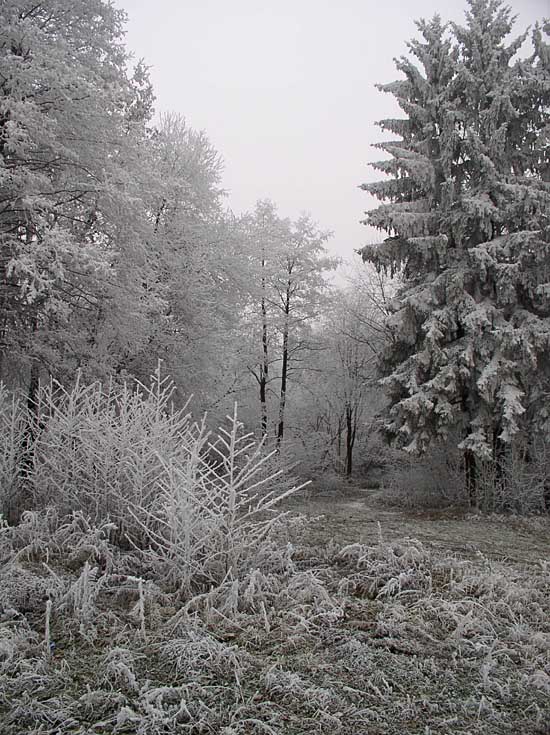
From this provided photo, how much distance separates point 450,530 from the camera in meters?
8.02

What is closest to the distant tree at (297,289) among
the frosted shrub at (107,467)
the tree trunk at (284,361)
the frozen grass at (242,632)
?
the tree trunk at (284,361)

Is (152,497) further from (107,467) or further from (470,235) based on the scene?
(470,235)

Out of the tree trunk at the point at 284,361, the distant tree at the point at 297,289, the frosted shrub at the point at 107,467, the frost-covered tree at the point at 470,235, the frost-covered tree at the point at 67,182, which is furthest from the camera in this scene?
the distant tree at the point at 297,289

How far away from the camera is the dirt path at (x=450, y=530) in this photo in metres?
5.48

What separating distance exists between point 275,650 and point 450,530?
5886 mm

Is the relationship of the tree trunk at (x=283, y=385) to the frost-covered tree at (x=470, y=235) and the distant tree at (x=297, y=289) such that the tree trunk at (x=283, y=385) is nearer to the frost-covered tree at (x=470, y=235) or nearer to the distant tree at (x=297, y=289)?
the distant tree at (x=297, y=289)

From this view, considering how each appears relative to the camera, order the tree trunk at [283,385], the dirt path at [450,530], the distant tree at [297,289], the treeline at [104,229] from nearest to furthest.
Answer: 1. the dirt path at [450,530]
2. the treeline at [104,229]
3. the tree trunk at [283,385]
4. the distant tree at [297,289]

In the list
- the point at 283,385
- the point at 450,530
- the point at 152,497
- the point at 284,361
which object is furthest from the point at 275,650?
the point at 284,361

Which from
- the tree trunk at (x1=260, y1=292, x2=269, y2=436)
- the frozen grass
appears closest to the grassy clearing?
the frozen grass

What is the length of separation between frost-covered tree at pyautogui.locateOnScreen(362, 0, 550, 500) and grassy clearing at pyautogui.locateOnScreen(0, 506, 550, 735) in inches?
279

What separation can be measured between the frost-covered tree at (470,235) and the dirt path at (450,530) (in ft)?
4.62

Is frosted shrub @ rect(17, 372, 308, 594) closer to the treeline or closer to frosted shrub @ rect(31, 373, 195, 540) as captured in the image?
frosted shrub @ rect(31, 373, 195, 540)

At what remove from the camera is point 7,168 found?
8.62m

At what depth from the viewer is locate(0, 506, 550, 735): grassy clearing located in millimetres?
2209
